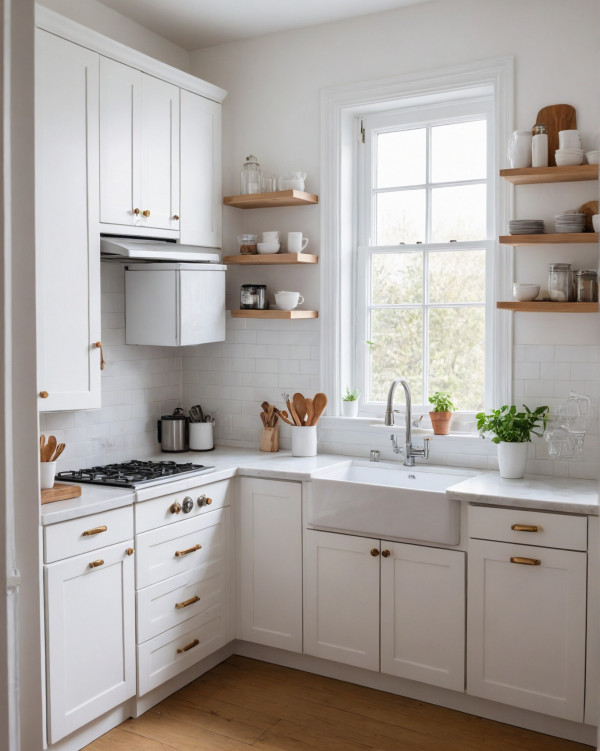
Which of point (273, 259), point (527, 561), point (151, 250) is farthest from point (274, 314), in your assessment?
point (527, 561)

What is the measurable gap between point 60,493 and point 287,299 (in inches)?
61.2

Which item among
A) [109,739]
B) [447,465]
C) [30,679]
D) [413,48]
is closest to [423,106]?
[413,48]

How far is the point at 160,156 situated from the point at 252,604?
2170mm

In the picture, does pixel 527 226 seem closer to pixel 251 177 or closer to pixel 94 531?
pixel 251 177

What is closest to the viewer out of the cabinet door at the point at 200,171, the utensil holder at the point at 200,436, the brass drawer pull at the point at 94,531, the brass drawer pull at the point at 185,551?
the brass drawer pull at the point at 94,531

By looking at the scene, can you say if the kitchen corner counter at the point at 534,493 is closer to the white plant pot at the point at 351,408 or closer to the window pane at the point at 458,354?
the window pane at the point at 458,354

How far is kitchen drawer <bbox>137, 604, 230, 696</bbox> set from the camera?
9.84 feet

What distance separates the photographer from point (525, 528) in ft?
9.14

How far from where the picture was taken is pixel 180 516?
10.4 feet

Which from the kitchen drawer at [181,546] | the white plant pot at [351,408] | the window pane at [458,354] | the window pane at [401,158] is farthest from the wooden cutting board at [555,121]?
the kitchen drawer at [181,546]

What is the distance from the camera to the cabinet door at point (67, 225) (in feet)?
9.46

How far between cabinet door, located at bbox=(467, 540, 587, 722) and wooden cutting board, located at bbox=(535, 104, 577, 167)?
1.69m

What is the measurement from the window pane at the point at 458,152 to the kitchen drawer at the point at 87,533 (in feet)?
7.30

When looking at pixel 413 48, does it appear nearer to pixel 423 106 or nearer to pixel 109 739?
pixel 423 106
